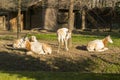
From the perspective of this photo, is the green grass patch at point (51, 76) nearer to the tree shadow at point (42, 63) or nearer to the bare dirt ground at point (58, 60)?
the tree shadow at point (42, 63)

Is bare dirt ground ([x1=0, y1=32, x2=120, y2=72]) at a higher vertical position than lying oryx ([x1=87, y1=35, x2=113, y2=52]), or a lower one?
lower

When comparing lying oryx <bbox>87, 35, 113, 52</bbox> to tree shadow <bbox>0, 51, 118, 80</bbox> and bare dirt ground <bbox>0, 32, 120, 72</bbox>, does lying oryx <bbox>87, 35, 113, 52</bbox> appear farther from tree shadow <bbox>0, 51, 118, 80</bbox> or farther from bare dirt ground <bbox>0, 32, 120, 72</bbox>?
tree shadow <bbox>0, 51, 118, 80</bbox>

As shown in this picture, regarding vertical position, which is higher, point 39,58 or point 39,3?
point 39,3

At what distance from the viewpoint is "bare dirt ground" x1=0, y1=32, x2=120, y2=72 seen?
14328mm

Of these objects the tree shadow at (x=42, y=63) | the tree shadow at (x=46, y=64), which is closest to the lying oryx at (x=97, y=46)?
the tree shadow at (x=46, y=64)

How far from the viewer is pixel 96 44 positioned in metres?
18.1

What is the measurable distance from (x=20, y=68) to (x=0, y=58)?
1.80 metres

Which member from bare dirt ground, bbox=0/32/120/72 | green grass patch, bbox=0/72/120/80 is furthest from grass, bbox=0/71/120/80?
bare dirt ground, bbox=0/32/120/72

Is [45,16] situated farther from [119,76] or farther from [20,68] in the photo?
[119,76]

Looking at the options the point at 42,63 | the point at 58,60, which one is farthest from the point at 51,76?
the point at 58,60

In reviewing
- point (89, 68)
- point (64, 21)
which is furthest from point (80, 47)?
point (64, 21)

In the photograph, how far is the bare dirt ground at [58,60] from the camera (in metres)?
14.3

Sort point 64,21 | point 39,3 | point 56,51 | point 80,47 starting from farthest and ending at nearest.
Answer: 1. point 64,21
2. point 39,3
3. point 80,47
4. point 56,51

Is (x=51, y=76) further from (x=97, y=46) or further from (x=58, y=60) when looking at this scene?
(x=97, y=46)
